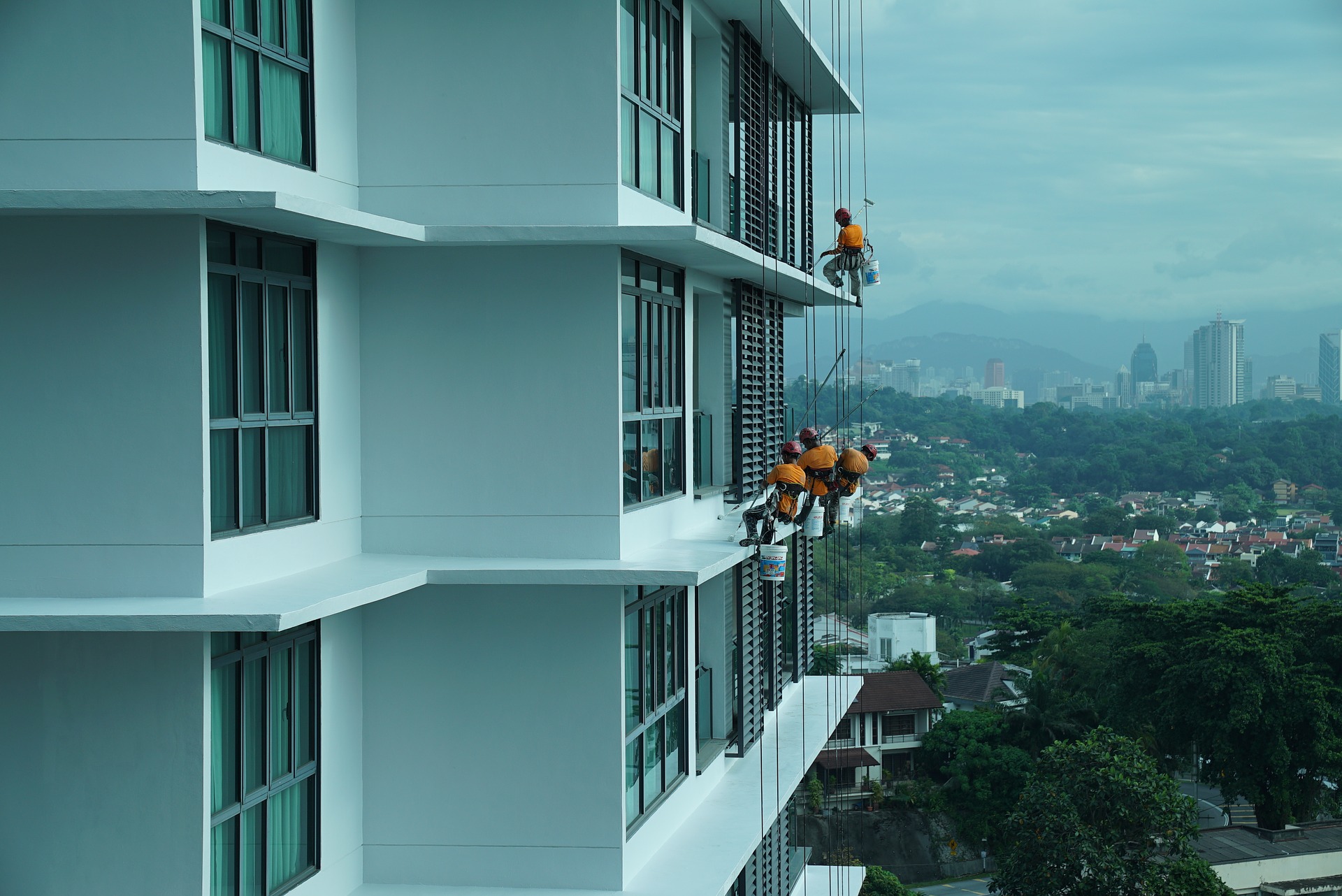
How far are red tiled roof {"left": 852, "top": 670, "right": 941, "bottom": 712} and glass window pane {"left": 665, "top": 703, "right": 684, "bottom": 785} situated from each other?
104ft

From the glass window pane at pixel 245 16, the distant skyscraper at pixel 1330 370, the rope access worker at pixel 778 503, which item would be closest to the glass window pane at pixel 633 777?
the rope access worker at pixel 778 503

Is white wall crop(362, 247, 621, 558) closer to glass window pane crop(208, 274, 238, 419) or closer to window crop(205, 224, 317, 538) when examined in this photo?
window crop(205, 224, 317, 538)

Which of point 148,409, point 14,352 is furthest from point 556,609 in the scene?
point 14,352

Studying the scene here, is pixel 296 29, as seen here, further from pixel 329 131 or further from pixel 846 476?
pixel 846 476

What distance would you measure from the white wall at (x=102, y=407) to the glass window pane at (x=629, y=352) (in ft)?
10.1

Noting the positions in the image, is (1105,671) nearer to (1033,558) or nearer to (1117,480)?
(1033,558)

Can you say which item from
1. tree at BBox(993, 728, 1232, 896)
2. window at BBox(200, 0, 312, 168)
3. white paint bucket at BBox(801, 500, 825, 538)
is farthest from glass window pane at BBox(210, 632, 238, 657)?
tree at BBox(993, 728, 1232, 896)

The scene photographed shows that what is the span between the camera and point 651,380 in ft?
32.4

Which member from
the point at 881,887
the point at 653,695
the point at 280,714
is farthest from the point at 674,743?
the point at 881,887

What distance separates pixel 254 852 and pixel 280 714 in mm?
806

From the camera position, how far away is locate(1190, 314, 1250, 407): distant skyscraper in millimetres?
182625

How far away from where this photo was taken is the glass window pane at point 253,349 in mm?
7352

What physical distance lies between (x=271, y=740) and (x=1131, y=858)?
1938 centimetres

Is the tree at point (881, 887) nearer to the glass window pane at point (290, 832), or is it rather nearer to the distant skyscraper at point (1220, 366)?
the glass window pane at point (290, 832)
